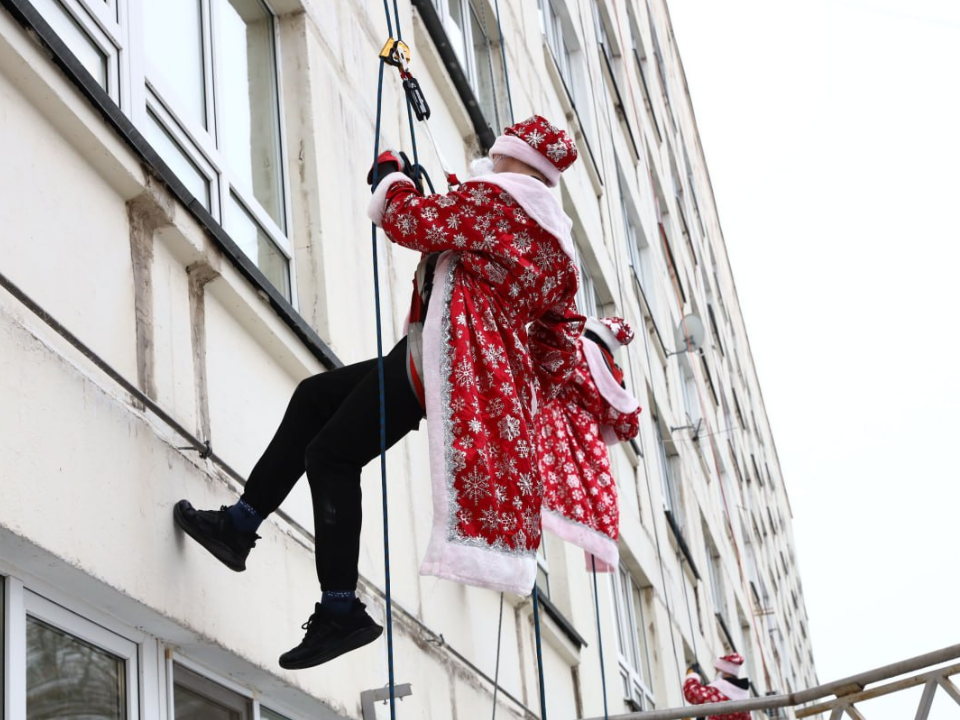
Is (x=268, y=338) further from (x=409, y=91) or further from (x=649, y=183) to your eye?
(x=649, y=183)

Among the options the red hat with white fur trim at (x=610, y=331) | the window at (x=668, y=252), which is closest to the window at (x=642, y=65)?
the window at (x=668, y=252)

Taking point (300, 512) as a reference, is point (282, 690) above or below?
below

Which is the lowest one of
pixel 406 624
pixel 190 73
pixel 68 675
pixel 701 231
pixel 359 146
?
pixel 68 675

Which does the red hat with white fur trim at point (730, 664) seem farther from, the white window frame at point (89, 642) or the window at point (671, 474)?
the white window frame at point (89, 642)

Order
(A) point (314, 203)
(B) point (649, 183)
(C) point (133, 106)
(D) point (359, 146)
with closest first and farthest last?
1. (C) point (133, 106)
2. (A) point (314, 203)
3. (D) point (359, 146)
4. (B) point (649, 183)

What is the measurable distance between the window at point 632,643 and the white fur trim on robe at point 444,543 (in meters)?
6.78

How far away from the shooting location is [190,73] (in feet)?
16.1

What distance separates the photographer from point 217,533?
12.3 ft

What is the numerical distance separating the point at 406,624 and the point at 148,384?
200cm

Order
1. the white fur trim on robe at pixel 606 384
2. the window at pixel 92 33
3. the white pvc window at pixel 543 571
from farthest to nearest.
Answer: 1. the white pvc window at pixel 543 571
2. the white fur trim on robe at pixel 606 384
3. the window at pixel 92 33

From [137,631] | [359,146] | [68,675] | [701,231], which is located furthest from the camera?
[701,231]

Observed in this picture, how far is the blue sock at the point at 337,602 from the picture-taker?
12.5 feet

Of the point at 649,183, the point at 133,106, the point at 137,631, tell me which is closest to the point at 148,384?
the point at 137,631

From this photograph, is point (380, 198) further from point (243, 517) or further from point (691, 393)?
point (691, 393)
